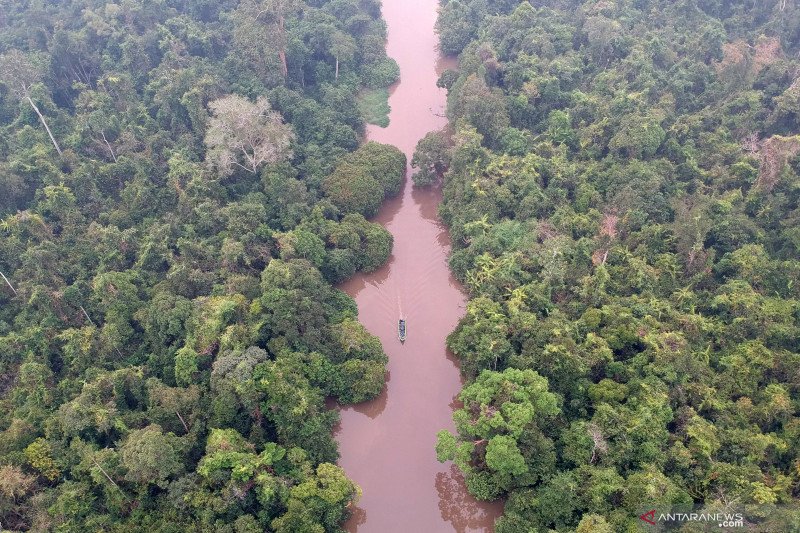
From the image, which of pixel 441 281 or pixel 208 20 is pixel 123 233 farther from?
pixel 208 20

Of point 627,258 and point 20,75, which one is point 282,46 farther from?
point 627,258

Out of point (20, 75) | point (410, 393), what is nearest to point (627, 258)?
point (410, 393)

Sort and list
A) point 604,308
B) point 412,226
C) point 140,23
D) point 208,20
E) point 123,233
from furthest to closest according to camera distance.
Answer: point 208,20
point 140,23
point 412,226
point 123,233
point 604,308

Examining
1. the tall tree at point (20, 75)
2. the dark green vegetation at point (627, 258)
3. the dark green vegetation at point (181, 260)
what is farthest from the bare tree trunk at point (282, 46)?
the tall tree at point (20, 75)

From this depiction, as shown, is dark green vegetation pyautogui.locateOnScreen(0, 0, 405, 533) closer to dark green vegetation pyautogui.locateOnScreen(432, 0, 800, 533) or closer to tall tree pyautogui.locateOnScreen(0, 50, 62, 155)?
tall tree pyautogui.locateOnScreen(0, 50, 62, 155)

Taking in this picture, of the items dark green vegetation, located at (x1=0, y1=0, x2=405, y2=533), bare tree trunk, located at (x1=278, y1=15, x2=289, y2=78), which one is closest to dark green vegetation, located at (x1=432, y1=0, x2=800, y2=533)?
dark green vegetation, located at (x1=0, y1=0, x2=405, y2=533)

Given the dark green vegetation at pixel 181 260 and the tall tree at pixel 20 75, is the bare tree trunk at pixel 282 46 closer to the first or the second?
the dark green vegetation at pixel 181 260

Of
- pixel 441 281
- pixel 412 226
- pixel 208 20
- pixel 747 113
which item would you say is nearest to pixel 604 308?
pixel 441 281
